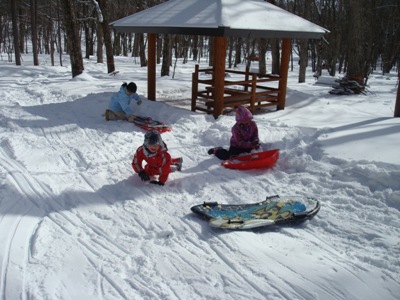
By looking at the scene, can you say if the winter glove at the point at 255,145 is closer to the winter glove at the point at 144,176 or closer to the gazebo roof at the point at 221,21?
the winter glove at the point at 144,176

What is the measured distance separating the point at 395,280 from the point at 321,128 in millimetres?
4754

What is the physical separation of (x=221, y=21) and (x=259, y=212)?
4986 mm

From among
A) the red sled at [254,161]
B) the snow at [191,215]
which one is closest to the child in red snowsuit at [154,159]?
the snow at [191,215]

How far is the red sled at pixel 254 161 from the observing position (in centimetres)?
614

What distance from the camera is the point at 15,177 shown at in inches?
216

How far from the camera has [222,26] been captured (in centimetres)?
791

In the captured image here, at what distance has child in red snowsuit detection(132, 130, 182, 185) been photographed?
17.5ft

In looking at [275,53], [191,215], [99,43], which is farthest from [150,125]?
[99,43]

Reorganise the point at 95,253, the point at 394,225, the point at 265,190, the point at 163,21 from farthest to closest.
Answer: the point at 163,21 → the point at 265,190 → the point at 394,225 → the point at 95,253

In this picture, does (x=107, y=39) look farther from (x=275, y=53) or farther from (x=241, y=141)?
(x=241, y=141)

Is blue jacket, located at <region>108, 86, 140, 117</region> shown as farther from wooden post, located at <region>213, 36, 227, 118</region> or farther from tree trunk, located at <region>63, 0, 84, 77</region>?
tree trunk, located at <region>63, 0, 84, 77</region>

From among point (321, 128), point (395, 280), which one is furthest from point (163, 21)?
point (395, 280)

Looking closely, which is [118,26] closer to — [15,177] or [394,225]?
[15,177]

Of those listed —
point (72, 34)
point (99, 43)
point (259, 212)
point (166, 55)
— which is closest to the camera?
point (259, 212)
